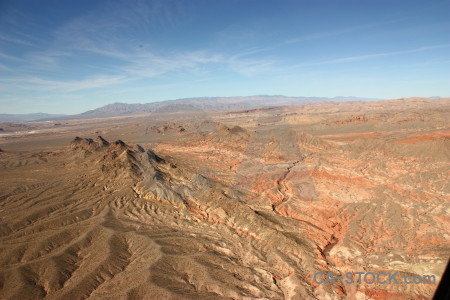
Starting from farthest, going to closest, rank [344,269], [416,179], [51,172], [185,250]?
[51,172], [416,179], [185,250], [344,269]

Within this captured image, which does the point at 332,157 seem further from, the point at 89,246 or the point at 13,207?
the point at 13,207

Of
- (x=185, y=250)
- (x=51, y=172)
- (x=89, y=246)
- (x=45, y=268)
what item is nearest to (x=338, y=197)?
(x=185, y=250)

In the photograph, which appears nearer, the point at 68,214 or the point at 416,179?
the point at 68,214

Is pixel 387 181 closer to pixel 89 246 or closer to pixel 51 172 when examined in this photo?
pixel 89 246

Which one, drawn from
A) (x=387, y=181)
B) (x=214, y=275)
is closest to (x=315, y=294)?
(x=214, y=275)

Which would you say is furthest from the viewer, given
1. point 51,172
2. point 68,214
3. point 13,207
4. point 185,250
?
point 51,172

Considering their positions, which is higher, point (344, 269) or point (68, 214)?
point (68, 214)
